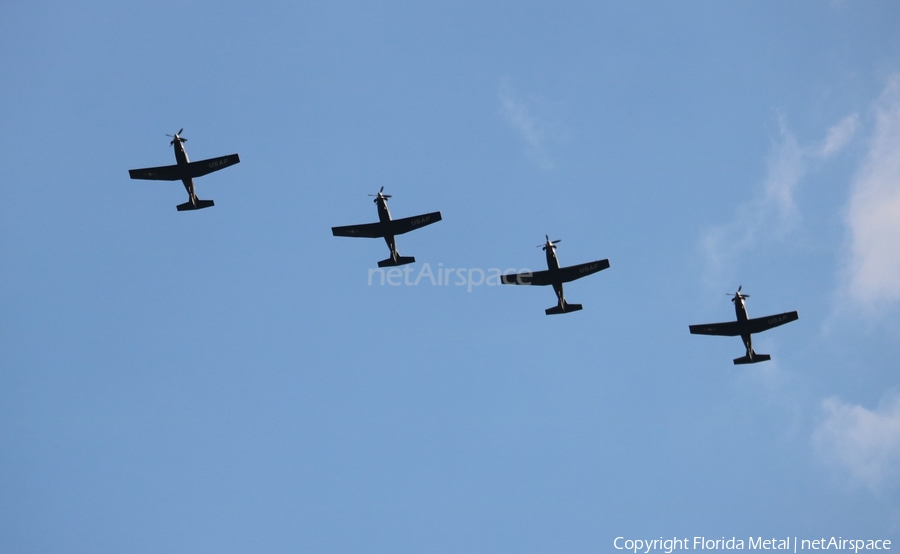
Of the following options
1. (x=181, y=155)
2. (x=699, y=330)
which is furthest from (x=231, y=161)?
(x=699, y=330)

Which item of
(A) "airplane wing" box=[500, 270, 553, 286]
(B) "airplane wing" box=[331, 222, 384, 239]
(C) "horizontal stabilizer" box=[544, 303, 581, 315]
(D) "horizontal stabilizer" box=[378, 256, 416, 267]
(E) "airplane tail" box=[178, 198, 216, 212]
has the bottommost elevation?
(C) "horizontal stabilizer" box=[544, 303, 581, 315]

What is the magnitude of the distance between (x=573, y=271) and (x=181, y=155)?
3606cm

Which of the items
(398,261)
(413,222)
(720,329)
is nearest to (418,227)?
(413,222)

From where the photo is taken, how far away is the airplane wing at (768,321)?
97438mm

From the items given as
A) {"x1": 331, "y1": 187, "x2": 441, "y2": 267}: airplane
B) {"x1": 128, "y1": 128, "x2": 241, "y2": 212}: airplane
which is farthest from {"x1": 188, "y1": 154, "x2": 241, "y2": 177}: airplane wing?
{"x1": 331, "y1": 187, "x2": 441, "y2": 267}: airplane

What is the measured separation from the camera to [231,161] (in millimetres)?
97438

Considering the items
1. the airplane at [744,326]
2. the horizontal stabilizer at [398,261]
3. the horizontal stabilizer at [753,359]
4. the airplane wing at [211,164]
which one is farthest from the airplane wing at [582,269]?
the airplane wing at [211,164]

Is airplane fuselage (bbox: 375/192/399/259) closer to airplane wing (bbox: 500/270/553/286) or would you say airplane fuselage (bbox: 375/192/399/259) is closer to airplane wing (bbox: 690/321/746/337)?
airplane wing (bbox: 500/270/553/286)

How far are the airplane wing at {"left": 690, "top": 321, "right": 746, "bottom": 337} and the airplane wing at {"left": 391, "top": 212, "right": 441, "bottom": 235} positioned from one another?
25.5 m

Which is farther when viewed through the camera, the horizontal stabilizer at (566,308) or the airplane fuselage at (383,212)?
the horizontal stabilizer at (566,308)

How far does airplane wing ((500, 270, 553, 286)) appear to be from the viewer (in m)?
98.1

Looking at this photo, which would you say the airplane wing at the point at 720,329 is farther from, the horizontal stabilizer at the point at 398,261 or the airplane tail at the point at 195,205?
the airplane tail at the point at 195,205

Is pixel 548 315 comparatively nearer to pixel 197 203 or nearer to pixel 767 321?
pixel 767 321

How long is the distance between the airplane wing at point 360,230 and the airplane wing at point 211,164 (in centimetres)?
1065
